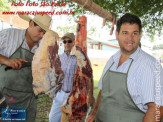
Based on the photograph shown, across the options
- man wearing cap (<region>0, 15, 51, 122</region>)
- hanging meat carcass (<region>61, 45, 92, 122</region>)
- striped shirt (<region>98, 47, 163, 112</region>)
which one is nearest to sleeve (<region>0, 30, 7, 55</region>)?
man wearing cap (<region>0, 15, 51, 122</region>)

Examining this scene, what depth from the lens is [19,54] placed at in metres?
2.58

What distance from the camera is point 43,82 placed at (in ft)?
7.40

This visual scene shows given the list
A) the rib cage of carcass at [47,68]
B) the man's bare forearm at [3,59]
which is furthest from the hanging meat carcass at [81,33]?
the man's bare forearm at [3,59]

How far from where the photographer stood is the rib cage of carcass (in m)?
2.26

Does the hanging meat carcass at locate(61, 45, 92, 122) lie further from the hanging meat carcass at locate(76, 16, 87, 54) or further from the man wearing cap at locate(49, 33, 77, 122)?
the man wearing cap at locate(49, 33, 77, 122)

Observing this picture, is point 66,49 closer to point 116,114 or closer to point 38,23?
point 38,23

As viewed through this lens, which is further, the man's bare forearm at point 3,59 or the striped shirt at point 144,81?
the man's bare forearm at point 3,59

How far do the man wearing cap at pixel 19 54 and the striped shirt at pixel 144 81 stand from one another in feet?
4.51

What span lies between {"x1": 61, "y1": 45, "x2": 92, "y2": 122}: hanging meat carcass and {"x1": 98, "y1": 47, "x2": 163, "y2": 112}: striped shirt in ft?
2.32

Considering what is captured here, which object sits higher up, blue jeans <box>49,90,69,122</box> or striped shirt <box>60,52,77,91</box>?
striped shirt <box>60,52,77,91</box>

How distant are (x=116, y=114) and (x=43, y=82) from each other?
1008 millimetres

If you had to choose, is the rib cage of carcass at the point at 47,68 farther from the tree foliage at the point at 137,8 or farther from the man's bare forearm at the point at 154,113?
the tree foliage at the point at 137,8

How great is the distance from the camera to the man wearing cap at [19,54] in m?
2.52

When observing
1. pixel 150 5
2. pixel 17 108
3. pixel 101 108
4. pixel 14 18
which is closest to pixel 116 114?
pixel 101 108
